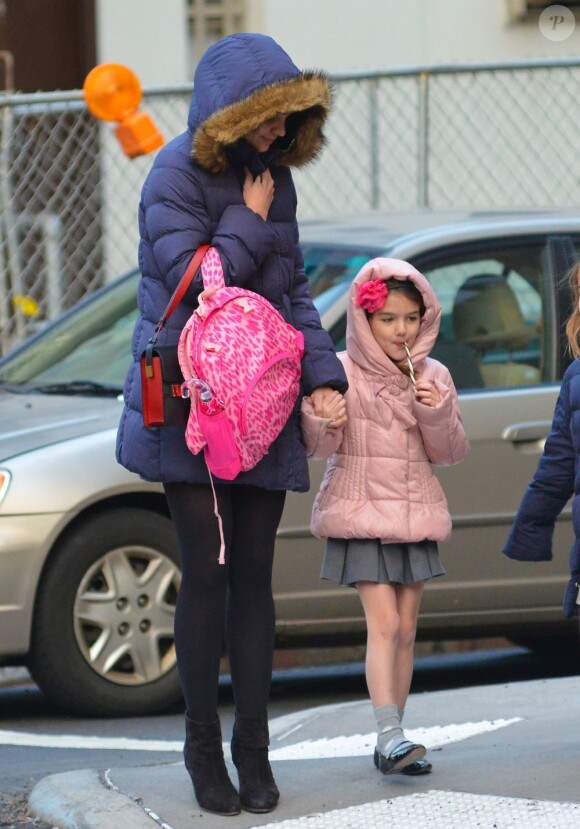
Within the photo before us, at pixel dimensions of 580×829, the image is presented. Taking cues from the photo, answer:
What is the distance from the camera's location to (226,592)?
3957mm

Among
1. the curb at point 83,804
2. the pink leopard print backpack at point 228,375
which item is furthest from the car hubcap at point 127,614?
the pink leopard print backpack at point 228,375

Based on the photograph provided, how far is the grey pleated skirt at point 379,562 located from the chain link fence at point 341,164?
4443 mm

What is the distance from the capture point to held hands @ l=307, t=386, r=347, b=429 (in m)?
3.97

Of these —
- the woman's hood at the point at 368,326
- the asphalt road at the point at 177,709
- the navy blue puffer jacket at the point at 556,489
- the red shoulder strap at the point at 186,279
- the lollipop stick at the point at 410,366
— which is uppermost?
the red shoulder strap at the point at 186,279

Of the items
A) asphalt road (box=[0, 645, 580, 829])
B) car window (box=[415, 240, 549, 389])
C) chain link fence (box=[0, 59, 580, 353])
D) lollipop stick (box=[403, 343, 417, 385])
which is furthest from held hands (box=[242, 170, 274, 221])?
chain link fence (box=[0, 59, 580, 353])

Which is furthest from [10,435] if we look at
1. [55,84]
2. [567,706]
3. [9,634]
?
[55,84]

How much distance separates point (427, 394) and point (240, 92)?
0.92 metres

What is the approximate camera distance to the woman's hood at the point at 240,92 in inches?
147

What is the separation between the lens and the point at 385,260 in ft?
13.9

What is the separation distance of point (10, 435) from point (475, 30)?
790cm

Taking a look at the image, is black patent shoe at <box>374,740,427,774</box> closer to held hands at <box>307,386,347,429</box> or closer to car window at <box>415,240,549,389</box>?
held hands at <box>307,386,347,429</box>

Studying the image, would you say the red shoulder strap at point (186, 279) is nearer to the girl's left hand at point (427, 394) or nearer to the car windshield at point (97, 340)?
the girl's left hand at point (427, 394)

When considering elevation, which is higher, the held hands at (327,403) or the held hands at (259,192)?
the held hands at (259,192)

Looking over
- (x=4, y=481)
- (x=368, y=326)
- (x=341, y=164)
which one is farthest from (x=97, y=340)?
(x=341, y=164)
